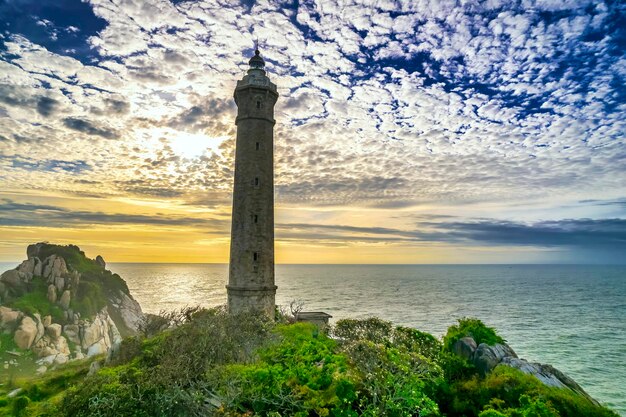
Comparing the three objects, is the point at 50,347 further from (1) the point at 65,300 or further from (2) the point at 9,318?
(1) the point at 65,300

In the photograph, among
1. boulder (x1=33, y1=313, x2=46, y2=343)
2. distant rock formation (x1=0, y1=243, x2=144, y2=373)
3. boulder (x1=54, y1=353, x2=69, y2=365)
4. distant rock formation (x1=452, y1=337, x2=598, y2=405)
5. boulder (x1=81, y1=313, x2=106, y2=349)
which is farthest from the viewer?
boulder (x1=81, y1=313, x2=106, y2=349)

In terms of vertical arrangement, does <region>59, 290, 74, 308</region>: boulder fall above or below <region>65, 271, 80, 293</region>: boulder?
below

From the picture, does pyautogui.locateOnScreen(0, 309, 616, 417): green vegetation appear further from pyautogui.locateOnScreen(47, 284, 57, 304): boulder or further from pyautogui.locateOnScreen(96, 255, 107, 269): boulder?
pyautogui.locateOnScreen(96, 255, 107, 269): boulder

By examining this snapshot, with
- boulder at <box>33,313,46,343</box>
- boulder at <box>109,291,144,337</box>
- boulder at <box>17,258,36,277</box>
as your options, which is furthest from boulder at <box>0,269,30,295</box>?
boulder at <box>109,291,144,337</box>

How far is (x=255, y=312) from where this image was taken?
91.1 feet

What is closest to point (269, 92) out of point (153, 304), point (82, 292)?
point (82, 292)

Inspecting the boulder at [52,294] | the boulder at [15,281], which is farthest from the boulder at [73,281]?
the boulder at [15,281]

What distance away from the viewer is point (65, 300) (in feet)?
212

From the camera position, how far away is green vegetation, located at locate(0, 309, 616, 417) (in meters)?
12.6

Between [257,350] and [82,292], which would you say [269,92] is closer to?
[257,350]

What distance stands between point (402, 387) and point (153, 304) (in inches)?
4538

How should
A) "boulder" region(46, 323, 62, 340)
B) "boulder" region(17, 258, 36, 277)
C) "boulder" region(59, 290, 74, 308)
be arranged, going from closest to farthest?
"boulder" region(46, 323, 62, 340), "boulder" region(59, 290, 74, 308), "boulder" region(17, 258, 36, 277)

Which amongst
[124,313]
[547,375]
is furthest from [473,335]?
[124,313]

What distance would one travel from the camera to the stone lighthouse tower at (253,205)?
1141 inches
